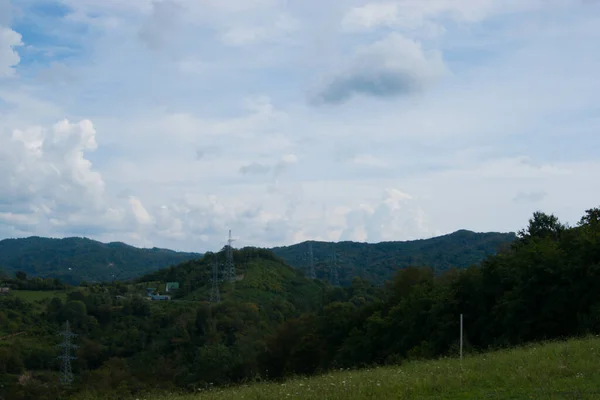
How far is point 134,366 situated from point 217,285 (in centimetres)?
5007

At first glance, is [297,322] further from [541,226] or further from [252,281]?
[252,281]

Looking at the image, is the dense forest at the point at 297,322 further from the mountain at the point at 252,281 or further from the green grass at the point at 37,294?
the green grass at the point at 37,294

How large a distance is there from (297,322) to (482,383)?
46114mm

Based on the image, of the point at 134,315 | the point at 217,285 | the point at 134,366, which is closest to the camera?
the point at 134,366

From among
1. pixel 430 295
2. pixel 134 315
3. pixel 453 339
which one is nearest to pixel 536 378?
pixel 453 339

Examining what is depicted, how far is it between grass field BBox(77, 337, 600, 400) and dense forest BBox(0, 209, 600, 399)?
562 centimetres

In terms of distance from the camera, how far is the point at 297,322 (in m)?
58.1

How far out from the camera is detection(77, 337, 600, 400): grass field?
1169 centimetres

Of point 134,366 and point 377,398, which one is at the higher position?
point 377,398

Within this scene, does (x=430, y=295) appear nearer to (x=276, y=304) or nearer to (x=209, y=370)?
(x=209, y=370)

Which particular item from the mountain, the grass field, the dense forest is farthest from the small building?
the grass field

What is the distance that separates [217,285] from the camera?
130 meters

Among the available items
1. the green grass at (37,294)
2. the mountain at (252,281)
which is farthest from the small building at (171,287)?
the green grass at (37,294)

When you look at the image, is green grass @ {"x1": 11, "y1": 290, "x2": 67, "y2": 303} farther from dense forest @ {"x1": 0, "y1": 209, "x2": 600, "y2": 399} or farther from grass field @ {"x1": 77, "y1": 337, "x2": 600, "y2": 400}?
grass field @ {"x1": 77, "y1": 337, "x2": 600, "y2": 400}
